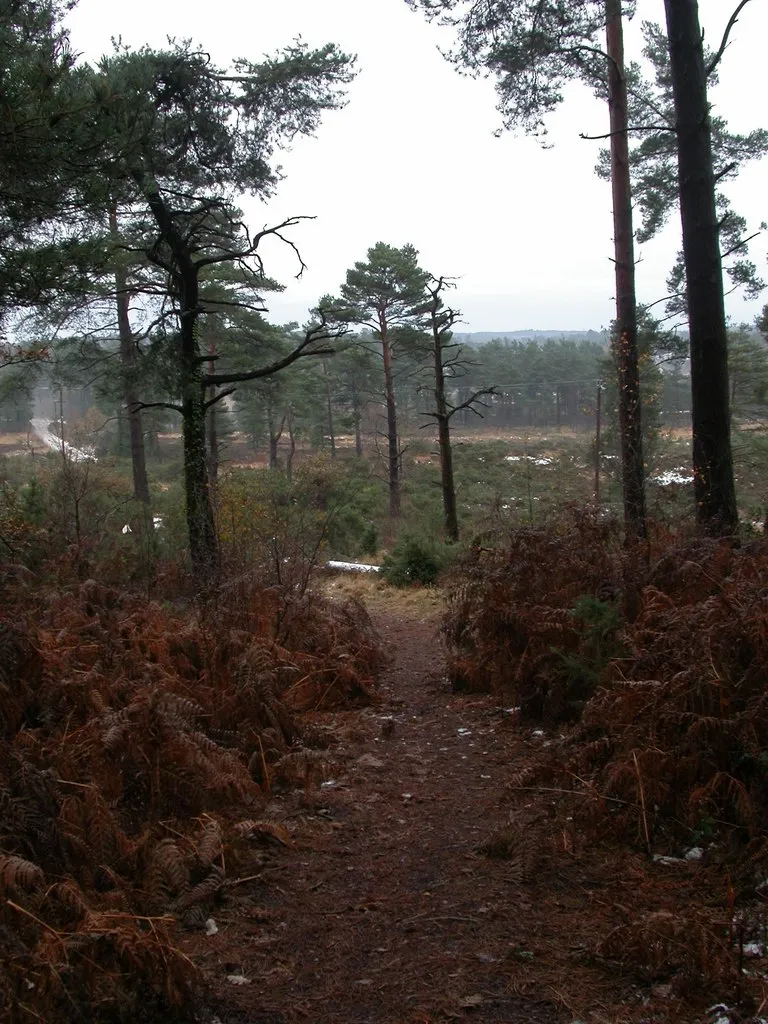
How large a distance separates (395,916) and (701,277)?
6.49 meters

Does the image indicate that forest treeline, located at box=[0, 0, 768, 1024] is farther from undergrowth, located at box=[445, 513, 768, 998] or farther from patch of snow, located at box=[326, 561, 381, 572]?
patch of snow, located at box=[326, 561, 381, 572]

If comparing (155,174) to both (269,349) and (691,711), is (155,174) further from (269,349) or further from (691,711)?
(269,349)

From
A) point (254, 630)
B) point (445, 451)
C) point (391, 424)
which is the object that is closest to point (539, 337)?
point (391, 424)

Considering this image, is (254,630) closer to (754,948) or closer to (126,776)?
(126,776)

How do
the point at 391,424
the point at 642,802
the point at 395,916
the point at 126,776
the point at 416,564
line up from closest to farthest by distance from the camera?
the point at 395,916, the point at 642,802, the point at 126,776, the point at 416,564, the point at 391,424

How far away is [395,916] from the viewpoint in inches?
132

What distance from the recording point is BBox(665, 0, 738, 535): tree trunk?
7.57m

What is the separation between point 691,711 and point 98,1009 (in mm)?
2692

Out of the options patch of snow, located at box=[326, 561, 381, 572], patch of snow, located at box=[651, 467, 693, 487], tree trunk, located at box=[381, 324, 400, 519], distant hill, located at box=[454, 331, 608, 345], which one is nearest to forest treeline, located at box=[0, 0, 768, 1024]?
patch of snow, located at box=[651, 467, 693, 487]

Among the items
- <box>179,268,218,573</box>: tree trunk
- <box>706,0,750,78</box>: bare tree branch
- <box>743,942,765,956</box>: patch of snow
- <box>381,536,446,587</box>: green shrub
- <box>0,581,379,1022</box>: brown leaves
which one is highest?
<box>706,0,750,78</box>: bare tree branch

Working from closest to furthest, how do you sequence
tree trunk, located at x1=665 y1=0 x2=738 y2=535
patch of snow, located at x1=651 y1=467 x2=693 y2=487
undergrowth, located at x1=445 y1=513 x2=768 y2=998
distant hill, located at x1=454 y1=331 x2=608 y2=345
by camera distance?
undergrowth, located at x1=445 y1=513 x2=768 y2=998, tree trunk, located at x1=665 y1=0 x2=738 y2=535, patch of snow, located at x1=651 y1=467 x2=693 y2=487, distant hill, located at x1=454 y1=331 x2=608 y2=345

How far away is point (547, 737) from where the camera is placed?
5617mm

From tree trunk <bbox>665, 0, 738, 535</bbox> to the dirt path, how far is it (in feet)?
11.7

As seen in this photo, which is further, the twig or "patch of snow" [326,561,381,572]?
"patch of snow" [326,561,381,572]
